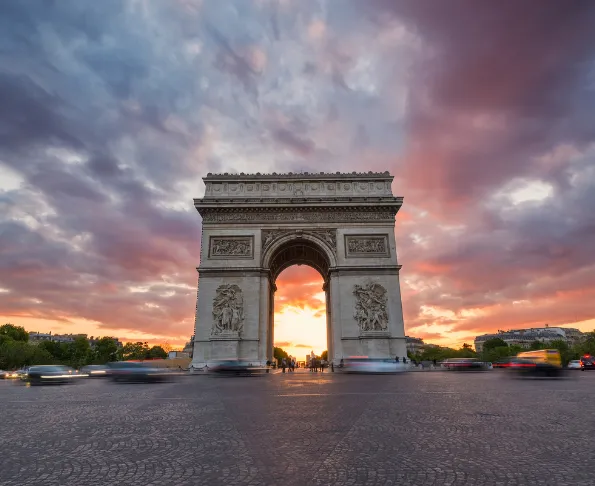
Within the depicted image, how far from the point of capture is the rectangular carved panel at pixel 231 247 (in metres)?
30.5

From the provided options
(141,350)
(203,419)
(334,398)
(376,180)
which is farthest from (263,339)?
(141,350)

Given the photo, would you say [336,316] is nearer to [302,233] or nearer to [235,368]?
[302,233]

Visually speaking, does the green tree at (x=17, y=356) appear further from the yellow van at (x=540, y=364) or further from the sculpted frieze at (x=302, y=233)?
the yellow van at (x=540, y=364)

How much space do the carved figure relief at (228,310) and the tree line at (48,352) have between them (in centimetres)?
4653

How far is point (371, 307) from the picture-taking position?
28859 mm

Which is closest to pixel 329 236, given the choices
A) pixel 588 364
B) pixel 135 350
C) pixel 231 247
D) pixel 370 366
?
pixel 231 247

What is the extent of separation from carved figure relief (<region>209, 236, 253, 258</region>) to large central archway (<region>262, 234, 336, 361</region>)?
62.6 inches

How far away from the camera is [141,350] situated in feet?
363

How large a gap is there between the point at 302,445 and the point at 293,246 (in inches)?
1143

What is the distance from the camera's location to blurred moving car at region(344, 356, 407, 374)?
78.3ft

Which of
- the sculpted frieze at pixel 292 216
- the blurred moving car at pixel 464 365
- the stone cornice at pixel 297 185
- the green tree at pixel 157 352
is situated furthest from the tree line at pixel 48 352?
the blurred moving car at pixel 464 365

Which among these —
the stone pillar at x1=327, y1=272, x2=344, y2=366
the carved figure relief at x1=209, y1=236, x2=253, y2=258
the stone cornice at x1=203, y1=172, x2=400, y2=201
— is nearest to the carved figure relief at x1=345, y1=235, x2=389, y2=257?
the stone pillar at x1=327, y1=272, x2=344, y2=366

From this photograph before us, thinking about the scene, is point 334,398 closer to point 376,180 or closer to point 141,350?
point 376,180

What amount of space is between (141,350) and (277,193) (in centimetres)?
9636
